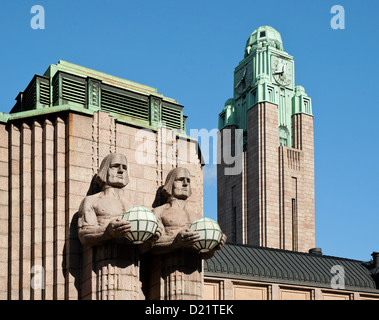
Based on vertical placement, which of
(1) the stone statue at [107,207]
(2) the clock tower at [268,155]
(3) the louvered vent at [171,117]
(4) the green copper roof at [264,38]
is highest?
(4) the green copper roof at [264,38]

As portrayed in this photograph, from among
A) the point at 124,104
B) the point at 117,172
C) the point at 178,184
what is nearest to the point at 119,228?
the point at 117,172

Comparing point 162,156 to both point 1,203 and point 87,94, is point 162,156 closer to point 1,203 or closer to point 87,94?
point 87,94

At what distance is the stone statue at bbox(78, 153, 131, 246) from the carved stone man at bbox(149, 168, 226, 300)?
4.67 ft

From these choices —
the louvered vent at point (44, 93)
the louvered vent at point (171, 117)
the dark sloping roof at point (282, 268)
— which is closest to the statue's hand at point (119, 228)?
the louvered vent at point (44, 93)

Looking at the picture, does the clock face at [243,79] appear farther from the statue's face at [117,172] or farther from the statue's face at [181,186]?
the statue's face at [117,172]

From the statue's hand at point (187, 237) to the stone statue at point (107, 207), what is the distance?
1744mm

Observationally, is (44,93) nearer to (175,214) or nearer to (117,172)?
(117,172)

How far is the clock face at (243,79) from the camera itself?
107 meters

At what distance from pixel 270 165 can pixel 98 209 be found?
260ft

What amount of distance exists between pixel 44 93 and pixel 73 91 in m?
0.91

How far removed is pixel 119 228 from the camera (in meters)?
21.5

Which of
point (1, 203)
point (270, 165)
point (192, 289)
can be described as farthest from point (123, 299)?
point (270, 165)
